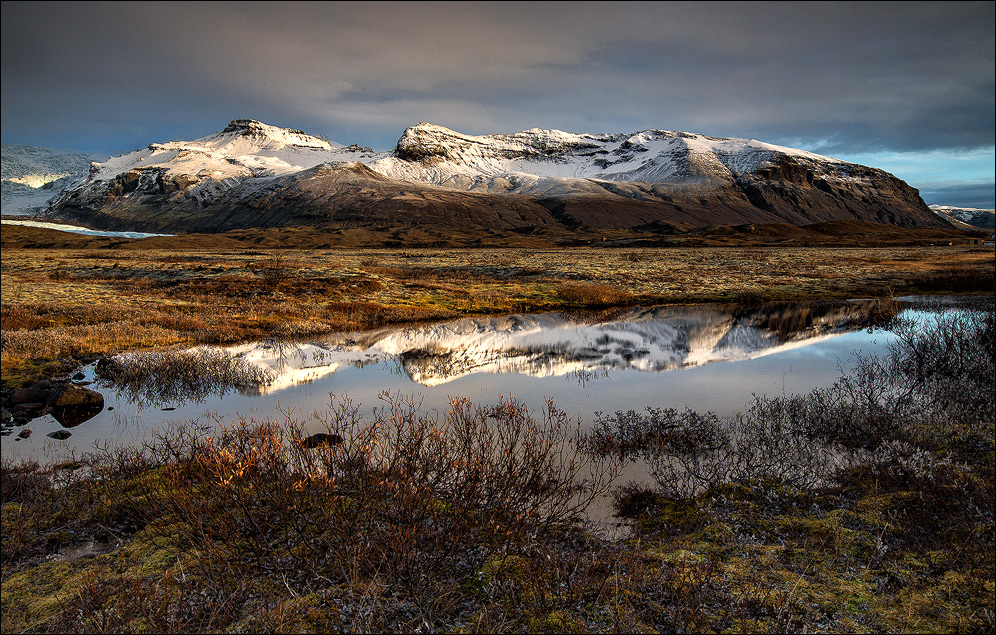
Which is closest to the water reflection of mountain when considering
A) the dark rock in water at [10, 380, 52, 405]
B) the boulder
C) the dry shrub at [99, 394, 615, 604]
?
the boulder

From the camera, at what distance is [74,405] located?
13711mm

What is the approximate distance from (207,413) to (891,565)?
1455cm

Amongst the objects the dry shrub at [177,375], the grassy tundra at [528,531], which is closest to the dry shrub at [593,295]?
the grassy tundra at [528,531]

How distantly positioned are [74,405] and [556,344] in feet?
56.2

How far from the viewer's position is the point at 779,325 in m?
29.3

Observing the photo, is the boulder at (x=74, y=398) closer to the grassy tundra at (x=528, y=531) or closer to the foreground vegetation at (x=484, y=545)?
the foreground vegetation at (x=484, y=545)

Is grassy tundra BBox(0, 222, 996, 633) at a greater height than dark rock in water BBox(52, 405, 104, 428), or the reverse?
grassy tundra BBox(0, 222, 996, 633)

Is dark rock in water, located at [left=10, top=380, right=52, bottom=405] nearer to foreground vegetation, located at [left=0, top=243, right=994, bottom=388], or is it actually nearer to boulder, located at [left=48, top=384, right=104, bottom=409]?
boulder, located at [left=48, top=384, right=104, bottom=409]

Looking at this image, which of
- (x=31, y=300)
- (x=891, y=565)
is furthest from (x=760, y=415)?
(x=31, y=300)

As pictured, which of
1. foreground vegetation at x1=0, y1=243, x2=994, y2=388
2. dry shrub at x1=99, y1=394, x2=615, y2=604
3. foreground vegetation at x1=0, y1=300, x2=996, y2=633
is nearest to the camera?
foreground vegetation at x1=0, y1=300, x2=996, y2=633

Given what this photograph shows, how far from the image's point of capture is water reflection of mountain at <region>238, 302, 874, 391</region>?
1938 centimetres

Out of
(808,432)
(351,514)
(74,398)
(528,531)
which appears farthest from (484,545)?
(74,398)

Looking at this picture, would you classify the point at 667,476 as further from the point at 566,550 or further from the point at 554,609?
the point at 554,609

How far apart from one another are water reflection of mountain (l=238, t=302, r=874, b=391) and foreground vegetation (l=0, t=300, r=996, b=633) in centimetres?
883
